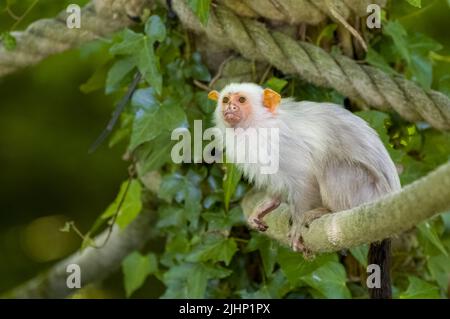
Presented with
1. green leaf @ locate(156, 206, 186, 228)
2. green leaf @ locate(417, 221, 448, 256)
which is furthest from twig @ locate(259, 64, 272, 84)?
green leaf @ locate(417, 221, 448, 256)

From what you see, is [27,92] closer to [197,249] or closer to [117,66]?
[117,66]

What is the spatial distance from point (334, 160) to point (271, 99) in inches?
8.7

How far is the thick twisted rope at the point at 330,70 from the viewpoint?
8.13ft

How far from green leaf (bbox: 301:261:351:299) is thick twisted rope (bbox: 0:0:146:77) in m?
0.93

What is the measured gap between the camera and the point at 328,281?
2521 millimetres

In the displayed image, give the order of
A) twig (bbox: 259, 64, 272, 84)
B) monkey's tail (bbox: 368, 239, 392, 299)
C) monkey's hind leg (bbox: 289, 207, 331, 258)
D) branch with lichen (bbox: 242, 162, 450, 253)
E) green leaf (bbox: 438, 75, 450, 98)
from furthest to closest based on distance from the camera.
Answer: green leaf (bbox: 438, 75, 450, 98)
twig (bbox: 259, 64, 272, 84)
monkey's tail (bbox: 368, 239, 392, 299)
monkey's hind leg (bbox: 289, 207, 331, 258)
branch with lichen (bbox: 242, 162, 450, 253)

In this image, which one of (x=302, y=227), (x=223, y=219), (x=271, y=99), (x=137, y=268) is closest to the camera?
(x=302, y=227)

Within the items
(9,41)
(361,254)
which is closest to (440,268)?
(361,254)

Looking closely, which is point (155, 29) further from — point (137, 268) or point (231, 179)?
point (137, 268)

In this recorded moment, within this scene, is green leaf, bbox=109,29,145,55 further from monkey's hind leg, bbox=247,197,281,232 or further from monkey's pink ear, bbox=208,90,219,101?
monkey's hind leg, bbox=247,197,281,232

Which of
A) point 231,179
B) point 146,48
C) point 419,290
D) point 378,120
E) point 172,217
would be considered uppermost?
point 146,48

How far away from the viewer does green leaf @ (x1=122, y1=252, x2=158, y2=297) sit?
9.99 feet
